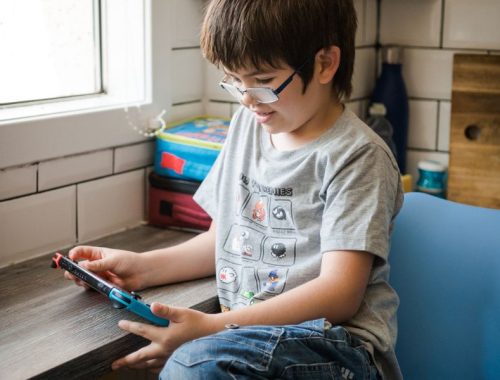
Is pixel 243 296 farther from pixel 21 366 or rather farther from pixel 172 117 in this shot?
pixel 172 117

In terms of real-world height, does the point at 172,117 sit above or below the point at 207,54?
below

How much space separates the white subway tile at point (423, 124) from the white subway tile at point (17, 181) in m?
0.96

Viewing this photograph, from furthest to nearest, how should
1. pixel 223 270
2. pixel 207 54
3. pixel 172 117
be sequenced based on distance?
pixel 172 117 < pixel 223 270 < pixel 207 54

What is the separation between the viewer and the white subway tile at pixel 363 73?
1919 millimetres

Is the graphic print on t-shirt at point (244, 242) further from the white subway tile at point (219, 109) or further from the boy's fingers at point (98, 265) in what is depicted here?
the white subway tile at point (219, 109)

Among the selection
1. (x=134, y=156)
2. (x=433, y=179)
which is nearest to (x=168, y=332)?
(x=134, y=156)

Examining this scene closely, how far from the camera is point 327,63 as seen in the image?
1.23 m

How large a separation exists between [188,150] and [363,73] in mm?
560

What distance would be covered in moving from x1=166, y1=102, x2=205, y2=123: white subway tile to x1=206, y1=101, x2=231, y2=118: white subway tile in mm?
20

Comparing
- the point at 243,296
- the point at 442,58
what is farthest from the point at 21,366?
the point at 442,58

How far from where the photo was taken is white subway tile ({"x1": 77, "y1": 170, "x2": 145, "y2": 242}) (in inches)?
62.2

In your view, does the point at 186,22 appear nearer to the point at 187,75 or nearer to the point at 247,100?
the point at 187,75

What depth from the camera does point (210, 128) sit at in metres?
1.73

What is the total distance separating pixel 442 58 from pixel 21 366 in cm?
127
